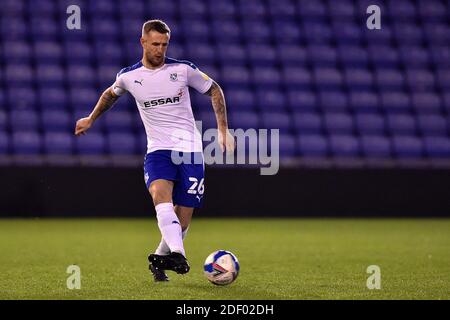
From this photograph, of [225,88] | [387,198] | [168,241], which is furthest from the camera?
[225,88]

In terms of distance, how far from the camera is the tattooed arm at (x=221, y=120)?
527 centimetres

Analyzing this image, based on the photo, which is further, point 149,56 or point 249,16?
point 249,16

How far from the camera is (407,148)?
12984 millimetres

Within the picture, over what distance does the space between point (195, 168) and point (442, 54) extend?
402 inches

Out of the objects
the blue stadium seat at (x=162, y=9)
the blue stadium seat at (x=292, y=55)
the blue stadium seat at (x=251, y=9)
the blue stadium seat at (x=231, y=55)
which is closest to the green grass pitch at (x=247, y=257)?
the blue stadium seat at (x=231, y=55)

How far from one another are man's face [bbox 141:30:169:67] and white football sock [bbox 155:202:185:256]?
3.05 feet

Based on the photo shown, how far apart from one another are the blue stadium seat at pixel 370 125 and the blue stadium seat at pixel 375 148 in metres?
0.29

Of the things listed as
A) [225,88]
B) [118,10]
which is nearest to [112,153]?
[225,88]

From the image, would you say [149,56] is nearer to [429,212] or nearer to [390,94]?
[429,212]

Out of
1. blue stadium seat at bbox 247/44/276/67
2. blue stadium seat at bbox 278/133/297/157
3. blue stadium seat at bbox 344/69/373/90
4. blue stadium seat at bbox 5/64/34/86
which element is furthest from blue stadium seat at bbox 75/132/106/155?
blue stadium seat at bbox 344/69/373/90

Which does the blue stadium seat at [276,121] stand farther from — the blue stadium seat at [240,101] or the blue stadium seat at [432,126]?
the blue stadium seat at [432,126]

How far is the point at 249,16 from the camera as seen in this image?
14.6 meters

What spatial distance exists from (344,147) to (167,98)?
305 inches

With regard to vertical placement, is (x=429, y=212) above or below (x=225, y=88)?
below
